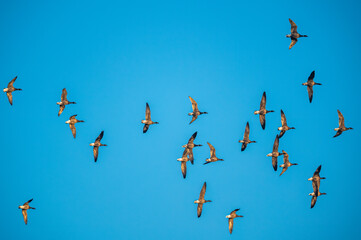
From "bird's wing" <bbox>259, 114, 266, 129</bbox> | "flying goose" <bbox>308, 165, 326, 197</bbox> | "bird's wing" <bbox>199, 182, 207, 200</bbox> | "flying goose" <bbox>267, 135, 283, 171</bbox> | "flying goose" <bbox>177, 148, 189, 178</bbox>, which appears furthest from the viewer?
"bird's wing" <bbox>259, 114, 266, 129</bbox>

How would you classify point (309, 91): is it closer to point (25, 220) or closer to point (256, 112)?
point (256, 112)

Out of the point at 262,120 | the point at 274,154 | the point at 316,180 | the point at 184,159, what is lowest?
the point at 316,180

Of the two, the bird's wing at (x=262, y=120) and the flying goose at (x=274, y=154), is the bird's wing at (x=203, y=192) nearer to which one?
the flying goose at (x=274, y=154)

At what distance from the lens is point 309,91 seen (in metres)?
47.2

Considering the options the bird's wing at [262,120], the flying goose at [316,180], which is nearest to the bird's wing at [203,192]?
the bird's wing at [262,120]

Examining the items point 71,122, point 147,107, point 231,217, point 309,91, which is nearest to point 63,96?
point 71,122

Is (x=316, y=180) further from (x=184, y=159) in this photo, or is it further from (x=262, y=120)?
(x=184, y=159)

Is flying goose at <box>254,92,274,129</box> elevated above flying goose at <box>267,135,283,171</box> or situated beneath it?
elevated above

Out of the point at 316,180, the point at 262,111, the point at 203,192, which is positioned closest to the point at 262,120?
the point at 262,111

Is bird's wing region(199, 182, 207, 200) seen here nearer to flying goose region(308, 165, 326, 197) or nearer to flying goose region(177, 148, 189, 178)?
flying goose region(177, 148, 189, 178)

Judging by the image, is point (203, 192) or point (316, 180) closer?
point (316, 180)

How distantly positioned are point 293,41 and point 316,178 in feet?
42.9

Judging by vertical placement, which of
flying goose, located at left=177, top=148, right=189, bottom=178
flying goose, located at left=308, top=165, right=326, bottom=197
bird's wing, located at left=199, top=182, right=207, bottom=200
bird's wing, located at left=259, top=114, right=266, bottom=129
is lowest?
bird's wing, located at left=199, top=182, right=207, bottom=200

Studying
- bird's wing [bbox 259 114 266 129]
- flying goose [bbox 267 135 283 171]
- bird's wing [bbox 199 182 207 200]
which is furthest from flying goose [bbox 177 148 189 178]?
flying goose [bbox 267 135 283 171]
